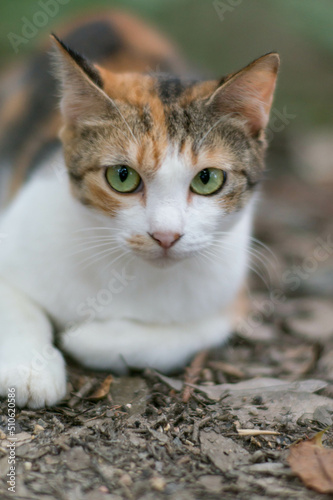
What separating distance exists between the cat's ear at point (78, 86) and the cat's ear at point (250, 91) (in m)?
0.49

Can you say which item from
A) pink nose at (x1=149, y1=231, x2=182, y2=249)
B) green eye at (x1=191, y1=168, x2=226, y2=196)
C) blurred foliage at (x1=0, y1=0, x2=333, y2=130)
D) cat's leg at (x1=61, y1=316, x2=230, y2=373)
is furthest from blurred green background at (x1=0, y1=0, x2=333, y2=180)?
pink nose at (x1=149, y1=231, x2=182, y2=249)

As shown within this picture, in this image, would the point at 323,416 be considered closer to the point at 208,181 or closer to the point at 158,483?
the point at 158,483

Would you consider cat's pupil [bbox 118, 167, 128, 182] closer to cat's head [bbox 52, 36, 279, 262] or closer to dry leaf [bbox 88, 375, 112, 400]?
cat's head [bbox 52, 36, 279, 262]

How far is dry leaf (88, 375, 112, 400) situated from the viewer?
2.32 m

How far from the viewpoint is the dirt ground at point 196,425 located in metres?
1.78

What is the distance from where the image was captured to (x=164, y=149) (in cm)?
215

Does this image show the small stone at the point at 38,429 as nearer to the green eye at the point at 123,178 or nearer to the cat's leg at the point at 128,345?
the cat's leg at the point at 128,345

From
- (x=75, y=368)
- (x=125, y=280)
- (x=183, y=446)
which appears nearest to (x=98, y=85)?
(x=125, y=280)

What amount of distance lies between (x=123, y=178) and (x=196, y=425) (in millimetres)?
1064

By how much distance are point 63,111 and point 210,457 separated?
5.34ft

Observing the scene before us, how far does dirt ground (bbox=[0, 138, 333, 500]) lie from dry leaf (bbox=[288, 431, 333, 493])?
3 centimetres

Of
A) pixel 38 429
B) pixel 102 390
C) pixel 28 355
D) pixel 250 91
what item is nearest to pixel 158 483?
pixel 38 429

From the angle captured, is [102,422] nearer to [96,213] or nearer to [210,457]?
[210,457]

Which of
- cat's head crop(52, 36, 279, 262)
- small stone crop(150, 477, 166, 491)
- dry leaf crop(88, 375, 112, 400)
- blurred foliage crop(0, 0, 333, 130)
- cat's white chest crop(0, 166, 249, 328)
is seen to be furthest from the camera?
blurred foliage crop(0, 0, 333, 130)
